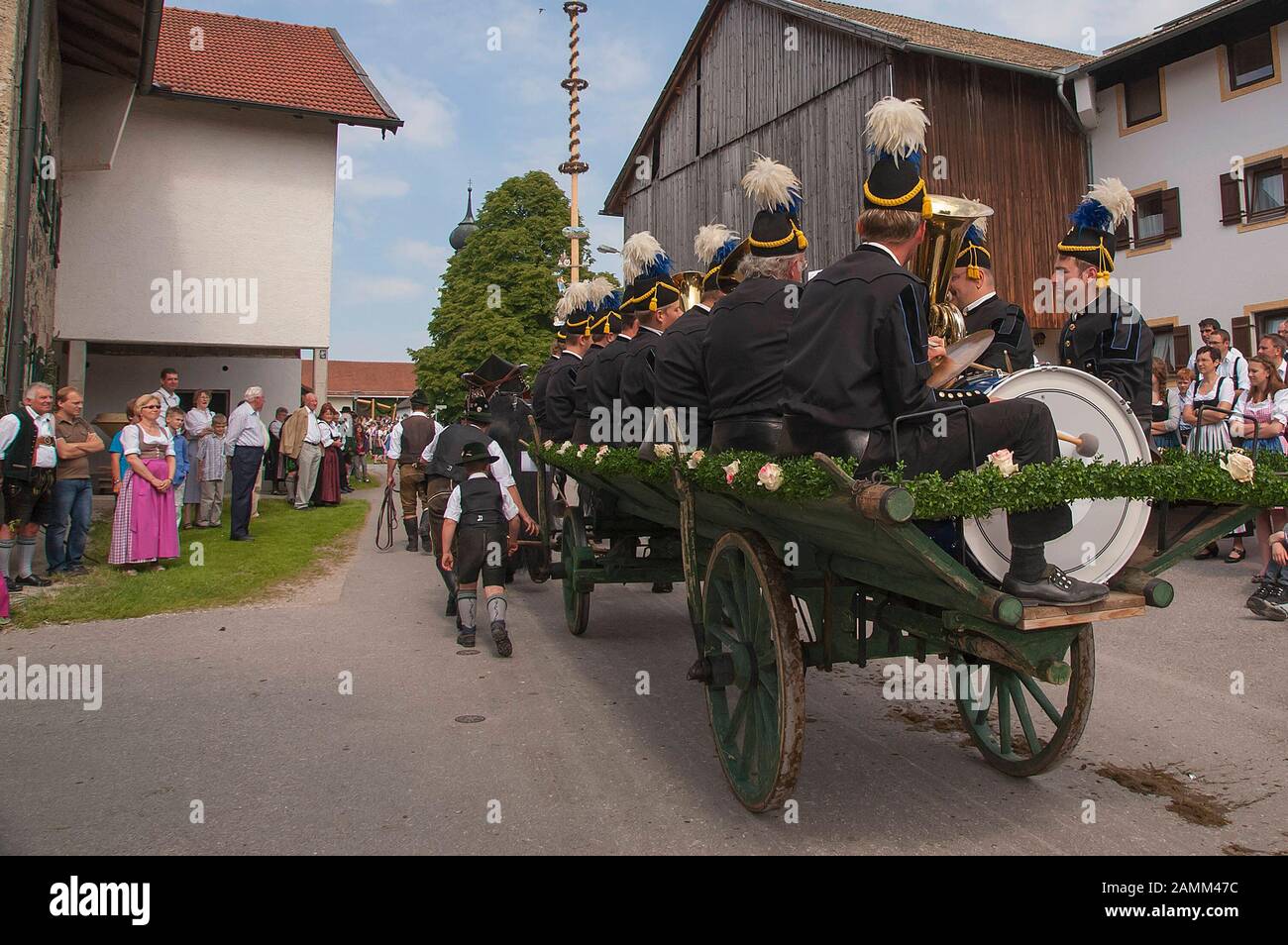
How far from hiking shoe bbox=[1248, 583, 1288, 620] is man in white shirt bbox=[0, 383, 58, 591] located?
1044 cm

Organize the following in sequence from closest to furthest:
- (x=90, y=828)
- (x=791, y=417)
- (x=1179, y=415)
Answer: (x=791, y=417) < (x=90, y=828) < (x=1179, y=415)

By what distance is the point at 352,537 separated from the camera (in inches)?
547

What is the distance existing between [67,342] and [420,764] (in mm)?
17978

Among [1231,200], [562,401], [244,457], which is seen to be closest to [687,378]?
[562,401]

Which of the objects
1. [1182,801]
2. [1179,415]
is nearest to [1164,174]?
[1179,415]

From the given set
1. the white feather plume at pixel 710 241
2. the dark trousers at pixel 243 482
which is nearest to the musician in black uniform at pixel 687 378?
the white feather plume at pixel 710 241

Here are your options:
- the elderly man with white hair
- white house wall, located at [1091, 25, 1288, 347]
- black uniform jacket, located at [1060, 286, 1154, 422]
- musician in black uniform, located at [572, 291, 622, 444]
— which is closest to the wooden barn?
white house wall, located at [1091, 25, 1288, 347]

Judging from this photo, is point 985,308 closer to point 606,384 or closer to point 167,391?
point 606,384

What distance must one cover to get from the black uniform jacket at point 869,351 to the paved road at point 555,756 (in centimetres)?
164

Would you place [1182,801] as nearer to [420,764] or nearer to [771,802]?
[771,802]

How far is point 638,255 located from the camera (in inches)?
290

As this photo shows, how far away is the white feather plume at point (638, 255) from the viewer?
730 centimetres

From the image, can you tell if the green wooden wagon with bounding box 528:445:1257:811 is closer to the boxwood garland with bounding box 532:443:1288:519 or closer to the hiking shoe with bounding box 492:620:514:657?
the boxwood garland with bounding box 532:443:1288:519

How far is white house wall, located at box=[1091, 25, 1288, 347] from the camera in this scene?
1772 centimetres
